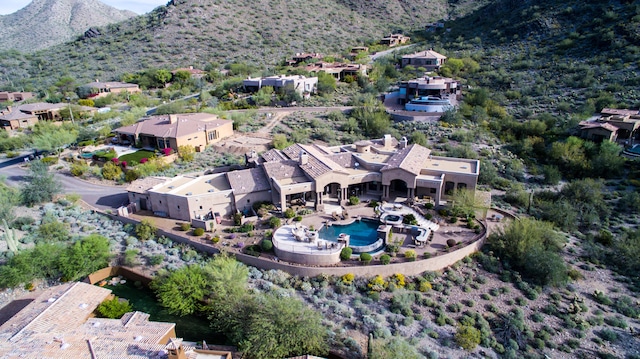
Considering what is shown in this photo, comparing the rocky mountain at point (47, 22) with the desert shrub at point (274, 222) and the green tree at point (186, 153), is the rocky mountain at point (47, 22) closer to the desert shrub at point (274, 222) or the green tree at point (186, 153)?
the green tree at point (186, 153)

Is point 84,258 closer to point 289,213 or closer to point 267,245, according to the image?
point 267,245

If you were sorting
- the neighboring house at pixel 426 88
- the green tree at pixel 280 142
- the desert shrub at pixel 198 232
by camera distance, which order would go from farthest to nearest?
the neighboring house at pixel 426 88, the green tree at pixel 280 142, the desert shrub at pixel 198 232

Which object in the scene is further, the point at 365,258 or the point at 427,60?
the point at 427,60

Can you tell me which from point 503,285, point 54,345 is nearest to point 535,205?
point 503,285

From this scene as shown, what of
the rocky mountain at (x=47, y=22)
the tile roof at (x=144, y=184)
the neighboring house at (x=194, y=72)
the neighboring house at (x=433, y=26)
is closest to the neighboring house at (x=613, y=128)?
the tile roof at (x=144, y=184)

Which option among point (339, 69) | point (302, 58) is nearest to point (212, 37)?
point (302, 58)

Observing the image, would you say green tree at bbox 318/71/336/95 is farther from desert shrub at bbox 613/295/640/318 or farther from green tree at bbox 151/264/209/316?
desert shrub at bbox 613/295/640/318

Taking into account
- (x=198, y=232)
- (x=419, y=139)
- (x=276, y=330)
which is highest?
(x=419, y=139)
